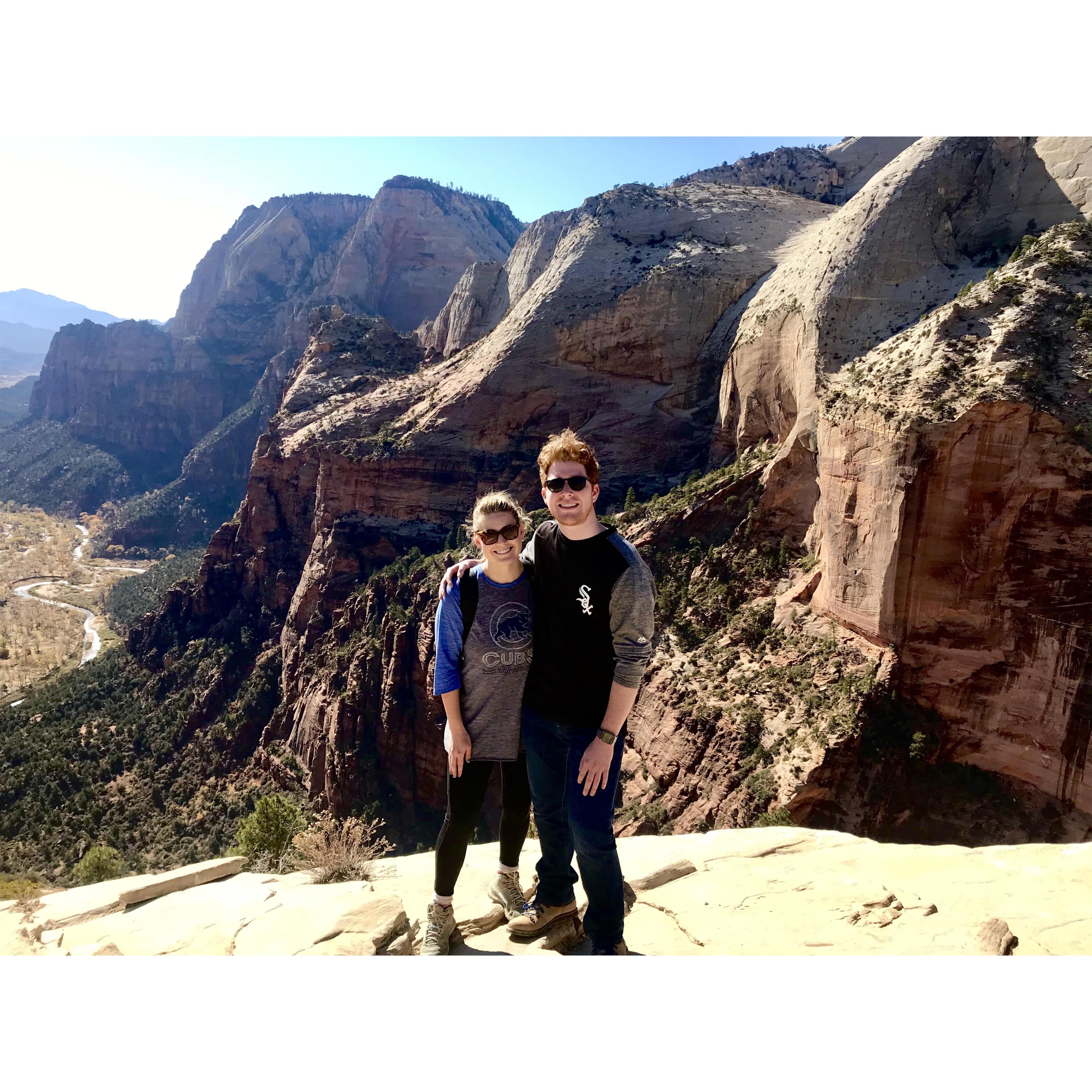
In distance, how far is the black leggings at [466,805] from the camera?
4312mm

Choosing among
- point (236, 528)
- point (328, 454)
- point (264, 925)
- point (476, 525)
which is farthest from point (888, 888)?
point (236, 528)

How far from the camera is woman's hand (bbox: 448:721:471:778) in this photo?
4129 mm

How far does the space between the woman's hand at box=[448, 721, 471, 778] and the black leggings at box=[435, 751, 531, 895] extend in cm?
7

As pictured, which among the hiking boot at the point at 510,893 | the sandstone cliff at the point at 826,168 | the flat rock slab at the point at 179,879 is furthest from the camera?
the sandstone cliff at the point at 826,168

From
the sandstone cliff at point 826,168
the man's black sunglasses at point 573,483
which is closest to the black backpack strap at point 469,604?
the man's black sunglasses at point 573,483

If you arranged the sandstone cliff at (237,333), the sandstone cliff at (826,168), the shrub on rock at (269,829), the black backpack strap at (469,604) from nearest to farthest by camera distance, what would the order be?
1. the black backpack strap at (469,604)
2. the shrub on rock at (269,829)
3. the sandstone cliff at (826,168)
4. the sandstone cliff at (237,333)

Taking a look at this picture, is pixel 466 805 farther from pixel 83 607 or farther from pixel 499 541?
pixel 83 607

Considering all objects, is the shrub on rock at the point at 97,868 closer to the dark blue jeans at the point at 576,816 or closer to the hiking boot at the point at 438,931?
the hiking boot at the point at 438,931

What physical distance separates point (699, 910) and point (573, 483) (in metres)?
3.77

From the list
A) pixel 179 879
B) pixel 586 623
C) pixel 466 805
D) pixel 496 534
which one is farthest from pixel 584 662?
pixel 179 879

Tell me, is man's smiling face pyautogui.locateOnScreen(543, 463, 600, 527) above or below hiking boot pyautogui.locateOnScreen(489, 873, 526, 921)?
above

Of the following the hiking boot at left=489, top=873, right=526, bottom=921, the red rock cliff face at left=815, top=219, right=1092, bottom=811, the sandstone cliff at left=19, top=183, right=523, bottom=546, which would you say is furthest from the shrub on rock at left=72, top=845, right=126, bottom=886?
the sandstone cliff at left=19, top=183, right=523, bottom=546

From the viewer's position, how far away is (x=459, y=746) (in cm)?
413

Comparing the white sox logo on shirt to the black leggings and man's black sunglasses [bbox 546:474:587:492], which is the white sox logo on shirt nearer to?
man's black sunglasses [bbox 546:474:587:492]
